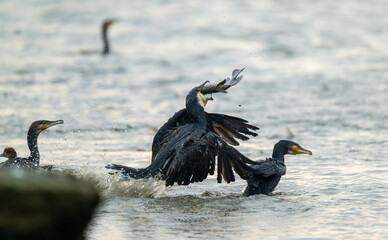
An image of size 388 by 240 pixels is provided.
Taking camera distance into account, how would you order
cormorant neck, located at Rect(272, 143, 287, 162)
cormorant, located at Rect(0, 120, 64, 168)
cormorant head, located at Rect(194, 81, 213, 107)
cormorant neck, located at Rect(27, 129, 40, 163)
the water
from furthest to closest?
cormorant neck, located at Rect(27, 129, 40, 163), cormorant neck, located at Rect(272, 143, 287, 162), cormorant head, located at Rect(194, 81, 213, 107), cormorant, located at Rect(0, 120, 64, 168), the water

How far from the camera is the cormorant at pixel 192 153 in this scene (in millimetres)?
8227

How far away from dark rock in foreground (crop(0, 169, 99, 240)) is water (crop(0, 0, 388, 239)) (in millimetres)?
2219

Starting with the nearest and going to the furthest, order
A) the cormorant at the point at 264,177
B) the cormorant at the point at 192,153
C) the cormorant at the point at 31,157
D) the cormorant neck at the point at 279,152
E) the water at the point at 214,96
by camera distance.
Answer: the water at the point at 214,96 < the cormorant at the point at 192,153 < the cormorant at the point at 264,177 < the cormorant at the point at 31,157 < the cormorant neck at the point at 279,152

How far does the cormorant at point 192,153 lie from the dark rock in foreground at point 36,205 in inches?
141

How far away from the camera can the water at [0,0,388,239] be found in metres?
7.84

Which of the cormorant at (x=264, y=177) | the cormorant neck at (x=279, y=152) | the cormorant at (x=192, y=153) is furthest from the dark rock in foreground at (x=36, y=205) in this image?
the cormorant neck at (x=279, y=152)

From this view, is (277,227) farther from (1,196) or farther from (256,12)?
(256,12)

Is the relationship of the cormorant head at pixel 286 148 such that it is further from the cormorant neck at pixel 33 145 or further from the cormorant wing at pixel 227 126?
the cormorant neck at pixel 33 145

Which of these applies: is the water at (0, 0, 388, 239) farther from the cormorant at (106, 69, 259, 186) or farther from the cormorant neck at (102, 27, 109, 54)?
the cormorant neck at (102, 27, 109, 54)

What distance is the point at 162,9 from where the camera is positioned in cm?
2975

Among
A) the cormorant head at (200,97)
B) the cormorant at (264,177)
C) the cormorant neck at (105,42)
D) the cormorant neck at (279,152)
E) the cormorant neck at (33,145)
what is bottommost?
the cormorant at (264,177)

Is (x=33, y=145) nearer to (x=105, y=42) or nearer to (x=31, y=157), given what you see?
(x=31, y=157)

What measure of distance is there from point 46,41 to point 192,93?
52.3 feet

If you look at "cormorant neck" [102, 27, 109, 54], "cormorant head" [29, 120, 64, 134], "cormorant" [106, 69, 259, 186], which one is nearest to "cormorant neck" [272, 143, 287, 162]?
"cormorant" [106, 69, 259, 186]
